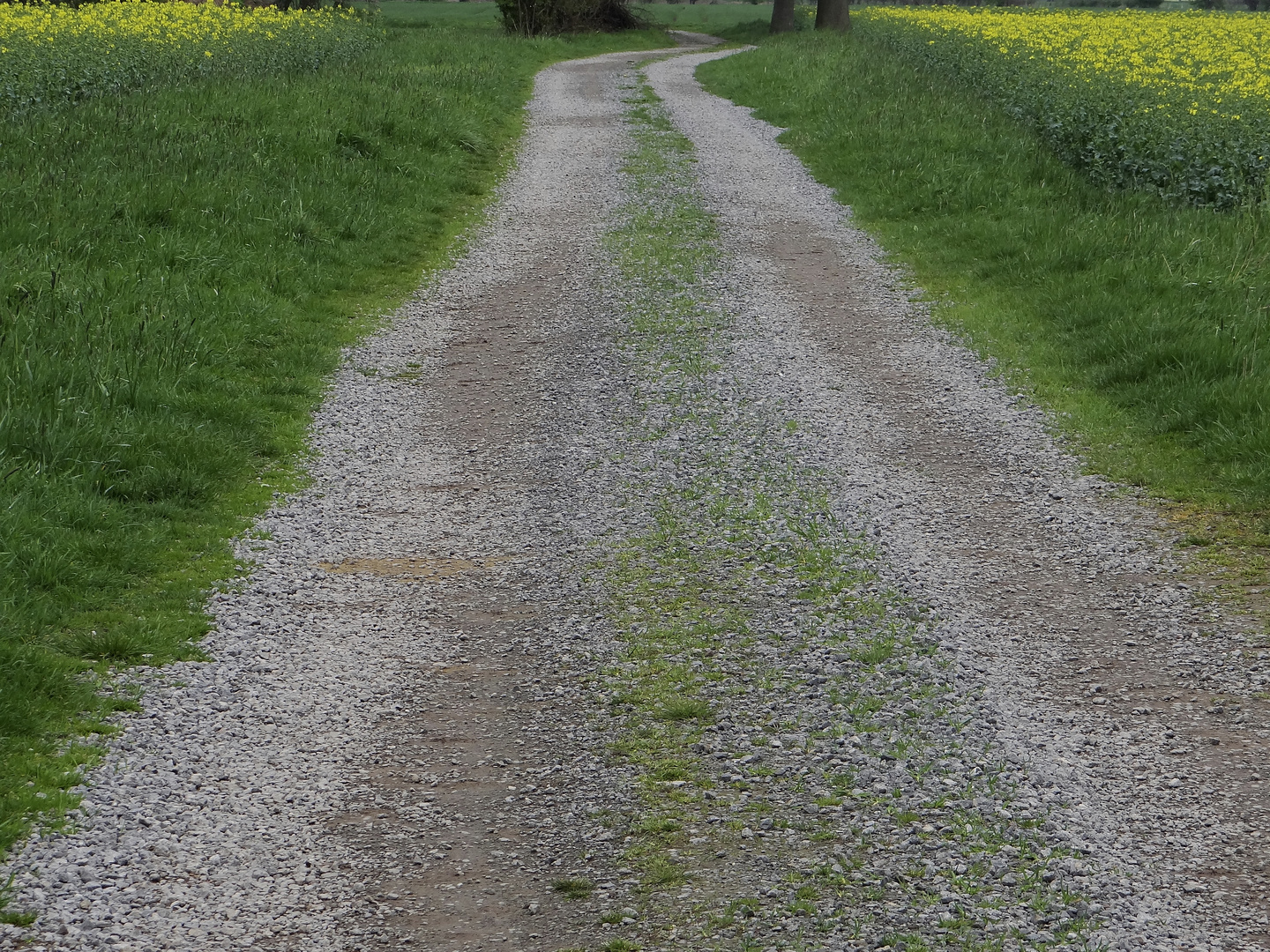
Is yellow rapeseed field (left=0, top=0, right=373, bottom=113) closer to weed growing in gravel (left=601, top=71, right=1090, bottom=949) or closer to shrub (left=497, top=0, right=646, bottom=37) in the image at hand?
shrub (left=497, top=0, right=646, bottom=37)

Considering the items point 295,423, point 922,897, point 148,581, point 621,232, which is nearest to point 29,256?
point 295,423

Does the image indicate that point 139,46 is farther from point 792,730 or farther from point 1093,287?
point 792,730

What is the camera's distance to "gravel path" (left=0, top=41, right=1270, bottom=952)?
438 cm

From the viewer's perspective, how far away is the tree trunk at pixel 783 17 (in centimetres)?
4503

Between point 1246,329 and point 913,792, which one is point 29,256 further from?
point 1246,329

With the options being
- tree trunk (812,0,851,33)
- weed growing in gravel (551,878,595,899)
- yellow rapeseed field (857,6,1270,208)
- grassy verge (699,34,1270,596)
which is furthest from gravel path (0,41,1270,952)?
tree trunk (812,0,851,33)

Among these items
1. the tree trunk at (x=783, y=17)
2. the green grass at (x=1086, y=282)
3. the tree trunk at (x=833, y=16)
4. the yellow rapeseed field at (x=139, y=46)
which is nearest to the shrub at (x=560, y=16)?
the tree trunk at (x=783, y=17)

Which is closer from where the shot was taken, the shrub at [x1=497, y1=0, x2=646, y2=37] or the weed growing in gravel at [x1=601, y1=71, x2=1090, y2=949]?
the weed growing in gravel at [x1=601, y1=71, x2=1090, y2=949]

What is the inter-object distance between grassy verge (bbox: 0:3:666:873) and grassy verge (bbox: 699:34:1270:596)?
570 cm

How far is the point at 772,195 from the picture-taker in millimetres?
17359

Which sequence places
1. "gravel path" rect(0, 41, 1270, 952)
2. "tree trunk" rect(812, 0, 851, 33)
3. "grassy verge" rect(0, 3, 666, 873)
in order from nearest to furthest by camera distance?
"gravel path" rect(0, 41, 1270, 952)
"grassy verge" rect(0, 3, 666, 873)
"tree trunk" rect(812, 0, 851, 33)

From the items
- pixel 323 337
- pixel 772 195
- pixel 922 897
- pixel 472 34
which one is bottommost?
pixel 922 897

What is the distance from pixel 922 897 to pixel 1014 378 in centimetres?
665

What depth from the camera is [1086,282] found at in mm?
11688
